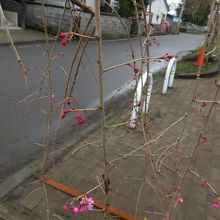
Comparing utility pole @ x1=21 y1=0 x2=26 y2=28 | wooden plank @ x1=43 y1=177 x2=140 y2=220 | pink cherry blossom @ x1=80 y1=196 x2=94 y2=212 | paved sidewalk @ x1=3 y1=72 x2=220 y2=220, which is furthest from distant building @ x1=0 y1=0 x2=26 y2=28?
pink cherry blossom @ x1=80 y1=196 x2=94 y2=212

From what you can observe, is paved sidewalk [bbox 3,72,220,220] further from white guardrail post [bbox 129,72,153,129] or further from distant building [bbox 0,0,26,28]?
distant building [bbox 0,0,26,28]

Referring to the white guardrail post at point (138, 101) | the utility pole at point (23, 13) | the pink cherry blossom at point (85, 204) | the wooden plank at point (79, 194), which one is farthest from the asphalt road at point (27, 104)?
the utility pole at point (23, 13)

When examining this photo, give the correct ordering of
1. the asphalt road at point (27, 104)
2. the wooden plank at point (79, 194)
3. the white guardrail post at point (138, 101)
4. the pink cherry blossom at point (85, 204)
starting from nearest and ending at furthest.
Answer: the pink cherry blossom at point (85, 204) < the white guardrail post at point (138, 101) < the wooden plank at point (79, 194) < the asphalt road at point (27, 104)

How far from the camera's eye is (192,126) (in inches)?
211

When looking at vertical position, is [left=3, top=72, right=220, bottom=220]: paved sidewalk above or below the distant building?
above

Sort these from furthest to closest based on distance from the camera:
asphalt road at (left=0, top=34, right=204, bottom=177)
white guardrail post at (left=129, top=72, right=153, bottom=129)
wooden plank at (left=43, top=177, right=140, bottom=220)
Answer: asphalt road at (left=0, top=34, right=204, bottom=177), wooden plank at (left=43, top=177, right=140, bottom=220), white guardrail post at (left=129, top=72, right=153, bottom=129)

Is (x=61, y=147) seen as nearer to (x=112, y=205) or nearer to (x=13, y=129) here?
(x=13, y=129)

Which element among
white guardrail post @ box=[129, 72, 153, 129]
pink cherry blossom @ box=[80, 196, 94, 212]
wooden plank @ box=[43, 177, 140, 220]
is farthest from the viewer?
wooden plank @ box=[43, 177, 140, 220]

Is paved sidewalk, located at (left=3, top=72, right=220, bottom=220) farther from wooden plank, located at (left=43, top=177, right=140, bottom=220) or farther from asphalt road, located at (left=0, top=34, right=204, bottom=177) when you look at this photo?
asphalt road, located at (left=0, top=34, right=204, bottom=177)

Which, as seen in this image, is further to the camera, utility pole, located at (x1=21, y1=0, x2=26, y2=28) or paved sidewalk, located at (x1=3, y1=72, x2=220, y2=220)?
utility pole, located at (x1=21, y1=0, x2=26, y2=28)

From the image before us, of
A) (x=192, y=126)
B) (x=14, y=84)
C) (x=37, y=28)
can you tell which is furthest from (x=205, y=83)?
(x=37, y=28)

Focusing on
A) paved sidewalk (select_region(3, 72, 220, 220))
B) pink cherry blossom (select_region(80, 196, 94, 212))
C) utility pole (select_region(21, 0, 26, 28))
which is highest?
pink cherry blossom (select_region(80, 196, 94, 212))

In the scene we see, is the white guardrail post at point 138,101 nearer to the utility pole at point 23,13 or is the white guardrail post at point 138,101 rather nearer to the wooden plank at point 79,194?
the wooden plank at point 79,194

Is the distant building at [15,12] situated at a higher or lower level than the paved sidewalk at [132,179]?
lower
